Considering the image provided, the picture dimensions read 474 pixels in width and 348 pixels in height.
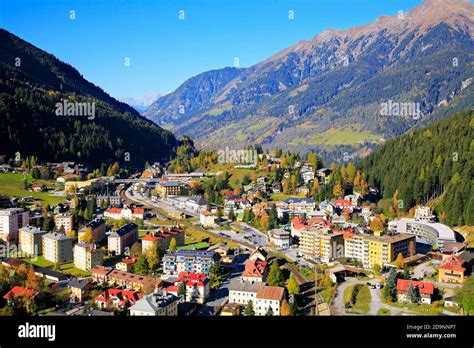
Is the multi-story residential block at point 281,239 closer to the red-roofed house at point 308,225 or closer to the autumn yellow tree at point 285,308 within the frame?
the red-roofed house at point 308,225

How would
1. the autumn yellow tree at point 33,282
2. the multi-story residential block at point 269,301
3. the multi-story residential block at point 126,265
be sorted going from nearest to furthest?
the multi-story residential block at point 269,301, the autumn yellow tree at point 33,282, the multi-story residential block at point 126,265

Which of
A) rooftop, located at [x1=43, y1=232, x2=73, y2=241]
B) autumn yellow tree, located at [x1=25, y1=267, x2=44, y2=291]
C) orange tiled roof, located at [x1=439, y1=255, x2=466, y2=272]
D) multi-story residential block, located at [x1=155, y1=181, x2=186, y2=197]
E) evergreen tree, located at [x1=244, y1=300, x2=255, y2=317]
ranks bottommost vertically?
evergreen tree, located at [x1=244, y1=300, x2=255, y2=317]

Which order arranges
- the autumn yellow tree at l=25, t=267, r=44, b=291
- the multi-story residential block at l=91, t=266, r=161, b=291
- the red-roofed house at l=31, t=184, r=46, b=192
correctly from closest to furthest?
the autumn yellow tree at l=25, t=267, r=44, b=291 < the multi-story residential block at l=91, t=266, r=161, b=291 < the red-roofed house at l=31, t=184, r=46, b=192

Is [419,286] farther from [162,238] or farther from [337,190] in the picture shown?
[337,190]

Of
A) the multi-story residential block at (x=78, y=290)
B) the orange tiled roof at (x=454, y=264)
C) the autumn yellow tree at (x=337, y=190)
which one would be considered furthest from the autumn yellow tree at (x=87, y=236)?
the autumn yellow tree at (x=337, y=190)

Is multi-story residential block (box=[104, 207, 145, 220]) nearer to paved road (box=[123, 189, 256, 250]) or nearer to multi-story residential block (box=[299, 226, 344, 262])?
paved road (box=[123, 189, 256, 250])

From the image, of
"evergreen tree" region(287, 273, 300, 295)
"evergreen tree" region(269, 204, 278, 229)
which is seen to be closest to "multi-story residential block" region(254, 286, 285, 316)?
"evergreen tree" region(287, 273, 300, 295)
